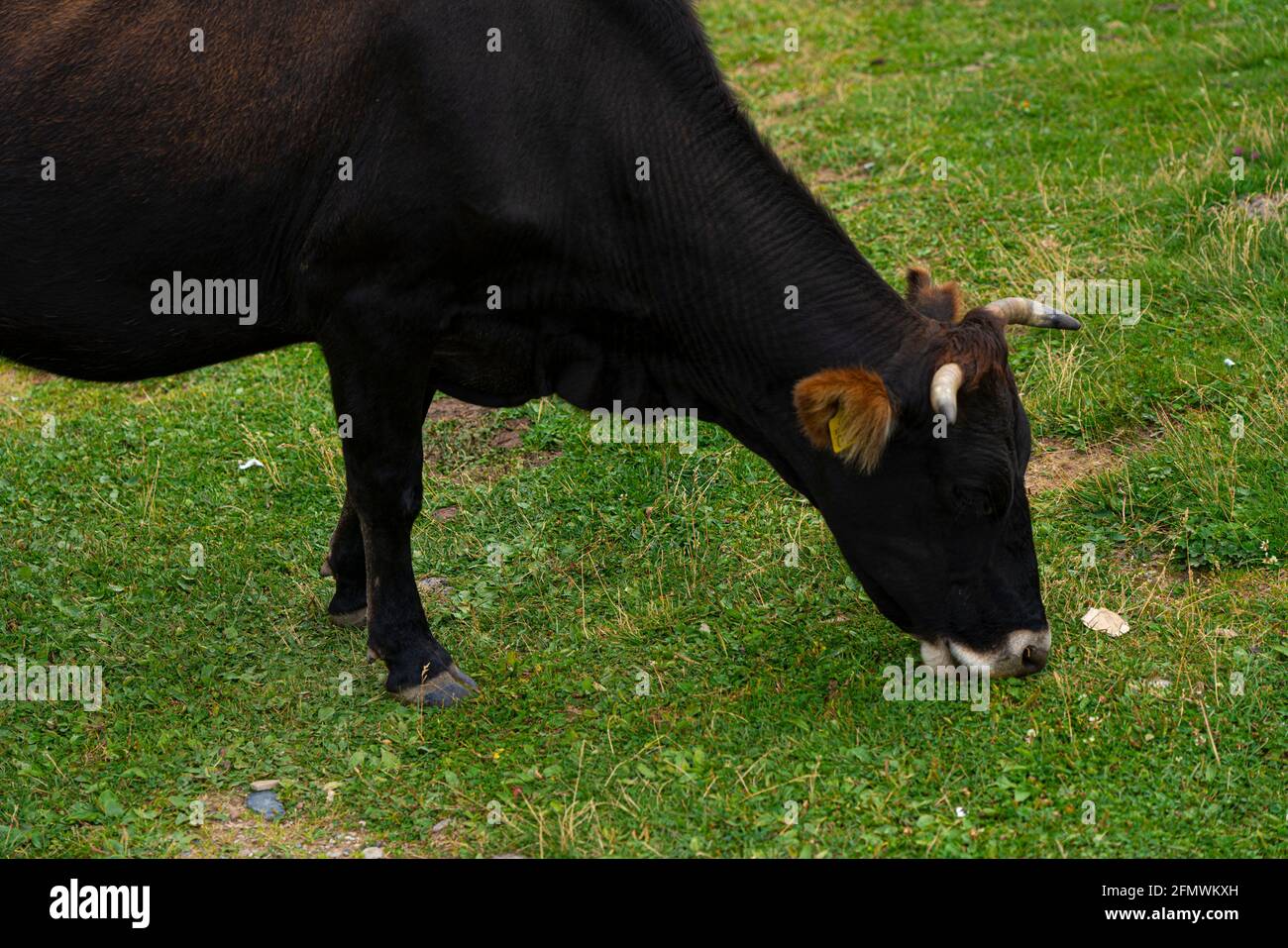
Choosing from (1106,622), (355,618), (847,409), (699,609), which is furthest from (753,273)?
(355,618)

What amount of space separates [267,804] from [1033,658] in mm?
3023

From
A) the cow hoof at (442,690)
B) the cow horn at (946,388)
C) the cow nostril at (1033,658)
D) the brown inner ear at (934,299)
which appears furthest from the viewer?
the cow hoof at (442,690)

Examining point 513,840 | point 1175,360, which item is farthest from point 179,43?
point 1175,360

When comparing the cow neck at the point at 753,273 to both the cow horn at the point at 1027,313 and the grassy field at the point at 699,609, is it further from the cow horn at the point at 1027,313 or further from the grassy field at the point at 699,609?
the grassy field at the point at 699,609

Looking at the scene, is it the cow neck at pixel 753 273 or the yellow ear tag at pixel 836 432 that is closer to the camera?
the yellow ear tag at pixel 836 432

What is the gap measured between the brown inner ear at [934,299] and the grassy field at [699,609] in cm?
138

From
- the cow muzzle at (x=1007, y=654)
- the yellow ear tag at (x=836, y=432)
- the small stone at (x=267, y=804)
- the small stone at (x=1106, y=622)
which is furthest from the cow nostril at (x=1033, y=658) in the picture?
the small stone at (x=267, y=804)

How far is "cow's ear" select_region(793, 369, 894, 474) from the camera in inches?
214

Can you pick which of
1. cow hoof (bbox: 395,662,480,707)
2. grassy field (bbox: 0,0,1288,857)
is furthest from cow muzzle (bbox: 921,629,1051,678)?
cow hoof (bbox: 395,662,480,707)

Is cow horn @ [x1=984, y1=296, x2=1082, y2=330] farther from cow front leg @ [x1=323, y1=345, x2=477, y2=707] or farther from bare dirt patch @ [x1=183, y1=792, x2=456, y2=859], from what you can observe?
bare dirt patch @ [x1=183, y1=792, x2=456, y2=859]

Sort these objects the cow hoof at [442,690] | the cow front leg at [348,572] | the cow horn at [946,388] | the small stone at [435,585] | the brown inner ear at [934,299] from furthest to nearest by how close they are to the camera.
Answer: the small stone at [435,585] < the cow front leg at [348,572] < the cow hoof at [442,690] < the brown inner ear at [934,299] < the cow horn at [946,388]

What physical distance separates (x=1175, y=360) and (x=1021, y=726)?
10.1 ft

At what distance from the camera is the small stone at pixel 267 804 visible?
5738 mm

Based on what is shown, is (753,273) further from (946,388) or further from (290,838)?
(290,838)
